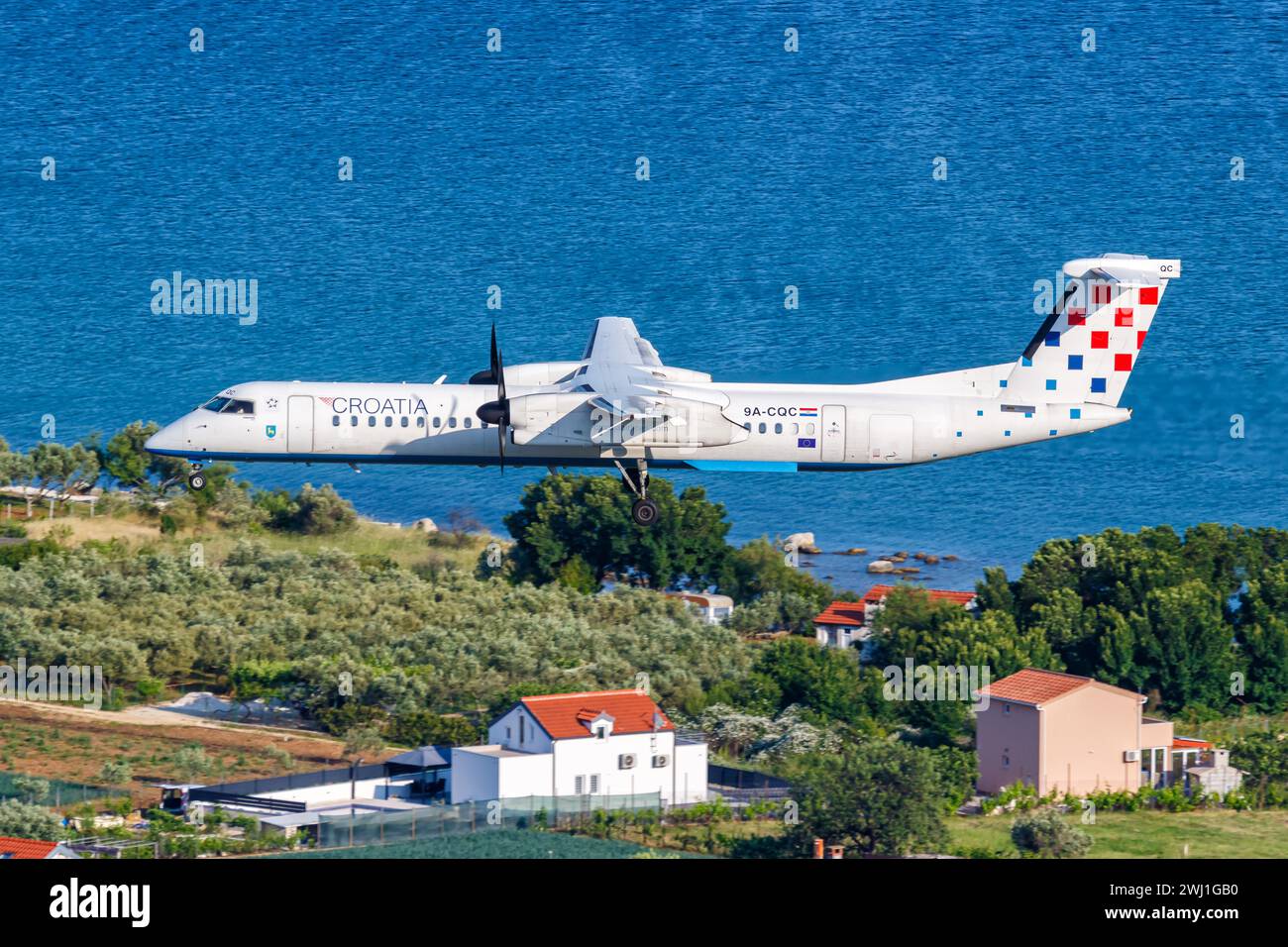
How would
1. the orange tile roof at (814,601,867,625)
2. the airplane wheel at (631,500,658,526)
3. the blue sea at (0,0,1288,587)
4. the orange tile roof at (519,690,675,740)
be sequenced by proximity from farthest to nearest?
the blue sea at (0,0,1288,587), the orange tile roof at (814,601,867,625), the orange tile roof at (519,690,675,740), the airplane wheel at (631,500,658,526)

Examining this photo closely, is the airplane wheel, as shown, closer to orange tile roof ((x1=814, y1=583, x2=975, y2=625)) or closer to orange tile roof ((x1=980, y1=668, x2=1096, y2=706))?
orange tile roof ((x1=980, y1=668, x2=1096, y2=706))

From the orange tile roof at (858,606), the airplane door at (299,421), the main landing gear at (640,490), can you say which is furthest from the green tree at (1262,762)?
the airplane door at (299,421)

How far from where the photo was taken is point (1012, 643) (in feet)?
225

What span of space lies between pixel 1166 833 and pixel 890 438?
61.4 ft

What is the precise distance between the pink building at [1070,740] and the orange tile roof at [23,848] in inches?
1132

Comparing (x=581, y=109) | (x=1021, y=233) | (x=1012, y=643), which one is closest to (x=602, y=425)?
(x=1012, y=643)

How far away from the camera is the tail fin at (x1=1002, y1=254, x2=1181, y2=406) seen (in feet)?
154

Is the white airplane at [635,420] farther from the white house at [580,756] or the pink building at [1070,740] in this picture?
the pink building at [1070,740]

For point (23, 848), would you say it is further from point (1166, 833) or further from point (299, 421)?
point (1166, 833)

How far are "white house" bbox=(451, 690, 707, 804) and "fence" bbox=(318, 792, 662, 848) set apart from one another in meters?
0.38

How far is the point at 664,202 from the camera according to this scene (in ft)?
422

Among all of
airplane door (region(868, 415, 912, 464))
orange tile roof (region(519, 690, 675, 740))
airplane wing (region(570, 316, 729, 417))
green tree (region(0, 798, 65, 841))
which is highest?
airplane wing (region(570, 316, 729, 417))

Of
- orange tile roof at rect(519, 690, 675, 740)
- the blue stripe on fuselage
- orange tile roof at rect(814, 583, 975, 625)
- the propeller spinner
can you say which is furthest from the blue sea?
the propeller spinner
